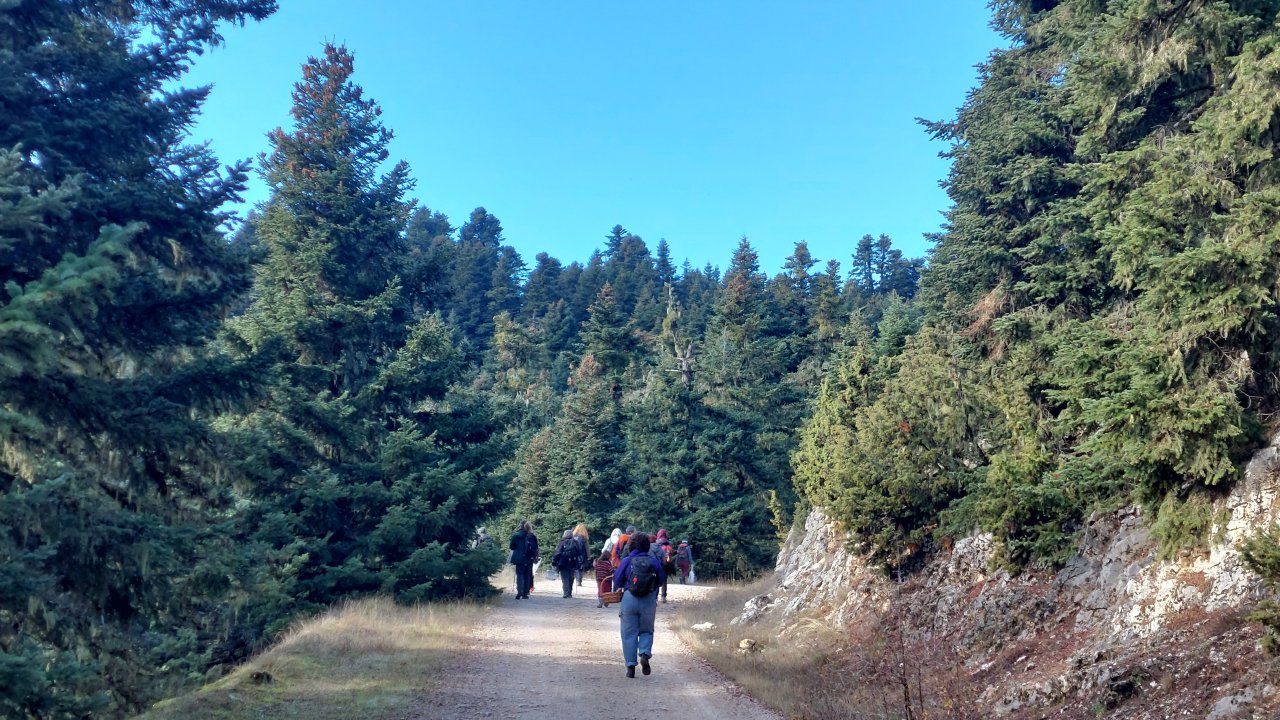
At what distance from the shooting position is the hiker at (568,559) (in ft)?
76.0

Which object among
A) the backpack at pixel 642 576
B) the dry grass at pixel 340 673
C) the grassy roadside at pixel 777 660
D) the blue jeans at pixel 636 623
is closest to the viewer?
the dry grass at pixel 340 673

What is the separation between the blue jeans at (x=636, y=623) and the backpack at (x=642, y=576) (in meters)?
0.11

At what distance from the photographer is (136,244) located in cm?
1078

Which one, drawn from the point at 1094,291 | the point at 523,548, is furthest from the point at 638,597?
the point at 523,548

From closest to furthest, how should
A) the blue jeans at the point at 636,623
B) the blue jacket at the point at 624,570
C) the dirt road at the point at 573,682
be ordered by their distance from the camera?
1. the dirt road at the point at 573,682
2. the blue jeans at the point at 636,623
3. the blue jacket at the point at 624,570

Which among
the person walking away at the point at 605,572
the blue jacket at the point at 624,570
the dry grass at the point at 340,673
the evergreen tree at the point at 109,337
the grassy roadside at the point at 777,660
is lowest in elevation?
the grassy roadside at the point at 777,660

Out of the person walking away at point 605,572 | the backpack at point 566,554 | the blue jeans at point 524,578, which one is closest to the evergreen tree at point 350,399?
the blue jeans at point 524,578

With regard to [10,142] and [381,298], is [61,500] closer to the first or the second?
[10,142]

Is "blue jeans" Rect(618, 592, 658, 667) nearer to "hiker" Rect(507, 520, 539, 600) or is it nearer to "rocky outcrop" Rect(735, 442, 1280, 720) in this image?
"rocky outcrop" Rect(735, 442, 1280, 720)

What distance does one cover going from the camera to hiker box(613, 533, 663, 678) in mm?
10602

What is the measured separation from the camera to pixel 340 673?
10.5 metres

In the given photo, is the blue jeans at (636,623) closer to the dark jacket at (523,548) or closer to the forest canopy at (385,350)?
the forest canopy at (385,350)

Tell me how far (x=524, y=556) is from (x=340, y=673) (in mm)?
11496

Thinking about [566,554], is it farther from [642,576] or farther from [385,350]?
[642,576]
